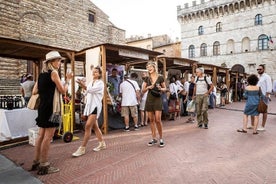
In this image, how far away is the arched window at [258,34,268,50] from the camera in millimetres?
33312

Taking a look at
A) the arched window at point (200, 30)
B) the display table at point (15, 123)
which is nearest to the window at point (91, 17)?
the display table at point (15, 123)

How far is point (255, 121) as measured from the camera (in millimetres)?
6914

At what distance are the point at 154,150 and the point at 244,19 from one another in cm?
3556

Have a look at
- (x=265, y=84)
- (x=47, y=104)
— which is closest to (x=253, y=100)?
(x=265, y=84)

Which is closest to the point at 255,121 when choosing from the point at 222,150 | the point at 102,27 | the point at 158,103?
the point at 222,150

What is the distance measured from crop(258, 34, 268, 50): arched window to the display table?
34.5 meters

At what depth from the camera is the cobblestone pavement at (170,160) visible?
150 inches


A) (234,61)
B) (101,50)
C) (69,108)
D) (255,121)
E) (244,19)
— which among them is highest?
(244,19)

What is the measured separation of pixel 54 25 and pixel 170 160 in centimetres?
1636

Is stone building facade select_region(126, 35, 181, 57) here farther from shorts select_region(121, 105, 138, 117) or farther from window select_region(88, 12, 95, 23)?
shorts select_region(121, 105, 138, 117)

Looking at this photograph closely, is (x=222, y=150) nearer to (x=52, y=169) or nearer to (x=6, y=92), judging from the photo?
(x=52, y=169)

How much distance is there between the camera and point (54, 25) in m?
18.0

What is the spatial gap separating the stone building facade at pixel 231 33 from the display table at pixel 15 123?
110 feet

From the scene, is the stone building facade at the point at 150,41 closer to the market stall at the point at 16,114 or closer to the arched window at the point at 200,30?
the arched window at the point at 200,30
